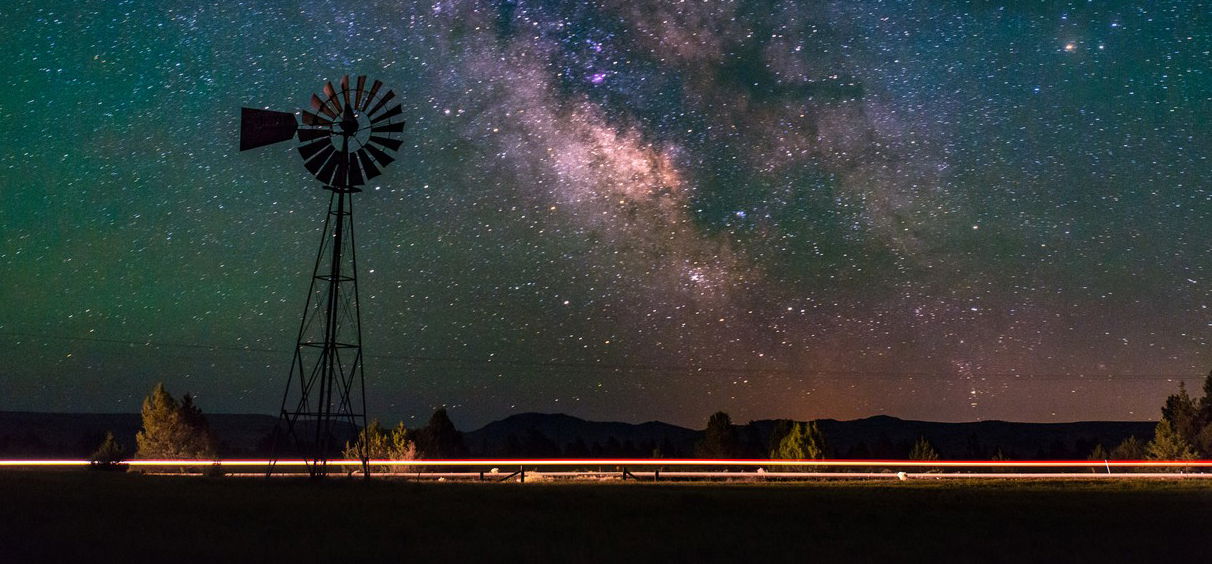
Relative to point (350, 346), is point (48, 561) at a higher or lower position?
lower

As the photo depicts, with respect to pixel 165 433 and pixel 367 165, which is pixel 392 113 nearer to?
pixel 367 165

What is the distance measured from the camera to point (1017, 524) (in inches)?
675

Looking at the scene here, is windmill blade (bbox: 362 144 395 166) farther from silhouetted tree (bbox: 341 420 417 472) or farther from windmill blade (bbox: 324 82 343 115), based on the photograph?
silhouetted tree (bbox: 341 420 417 472)

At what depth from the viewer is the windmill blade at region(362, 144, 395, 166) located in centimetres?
3438

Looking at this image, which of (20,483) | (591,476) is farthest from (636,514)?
(591,476)

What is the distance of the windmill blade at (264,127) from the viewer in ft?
111

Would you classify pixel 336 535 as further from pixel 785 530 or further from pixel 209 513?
pixel 785 530

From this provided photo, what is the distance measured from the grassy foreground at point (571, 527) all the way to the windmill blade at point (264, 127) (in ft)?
44.8

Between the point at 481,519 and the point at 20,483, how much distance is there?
15790 mm

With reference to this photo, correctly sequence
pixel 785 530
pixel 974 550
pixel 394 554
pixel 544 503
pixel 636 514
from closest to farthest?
pixel 394 554, pixel 974 550, pixel 785 530, pixel 636 514, pixel 544 503

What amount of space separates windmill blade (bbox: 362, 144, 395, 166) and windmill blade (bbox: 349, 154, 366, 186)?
551 mm

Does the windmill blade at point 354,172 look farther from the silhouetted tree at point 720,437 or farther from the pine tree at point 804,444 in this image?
the silhouetted tree at point 720,437

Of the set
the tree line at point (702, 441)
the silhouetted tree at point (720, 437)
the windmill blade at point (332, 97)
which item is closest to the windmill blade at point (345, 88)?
the windmill blade at point (332, 97)

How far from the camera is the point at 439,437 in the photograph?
99312 millimetres
